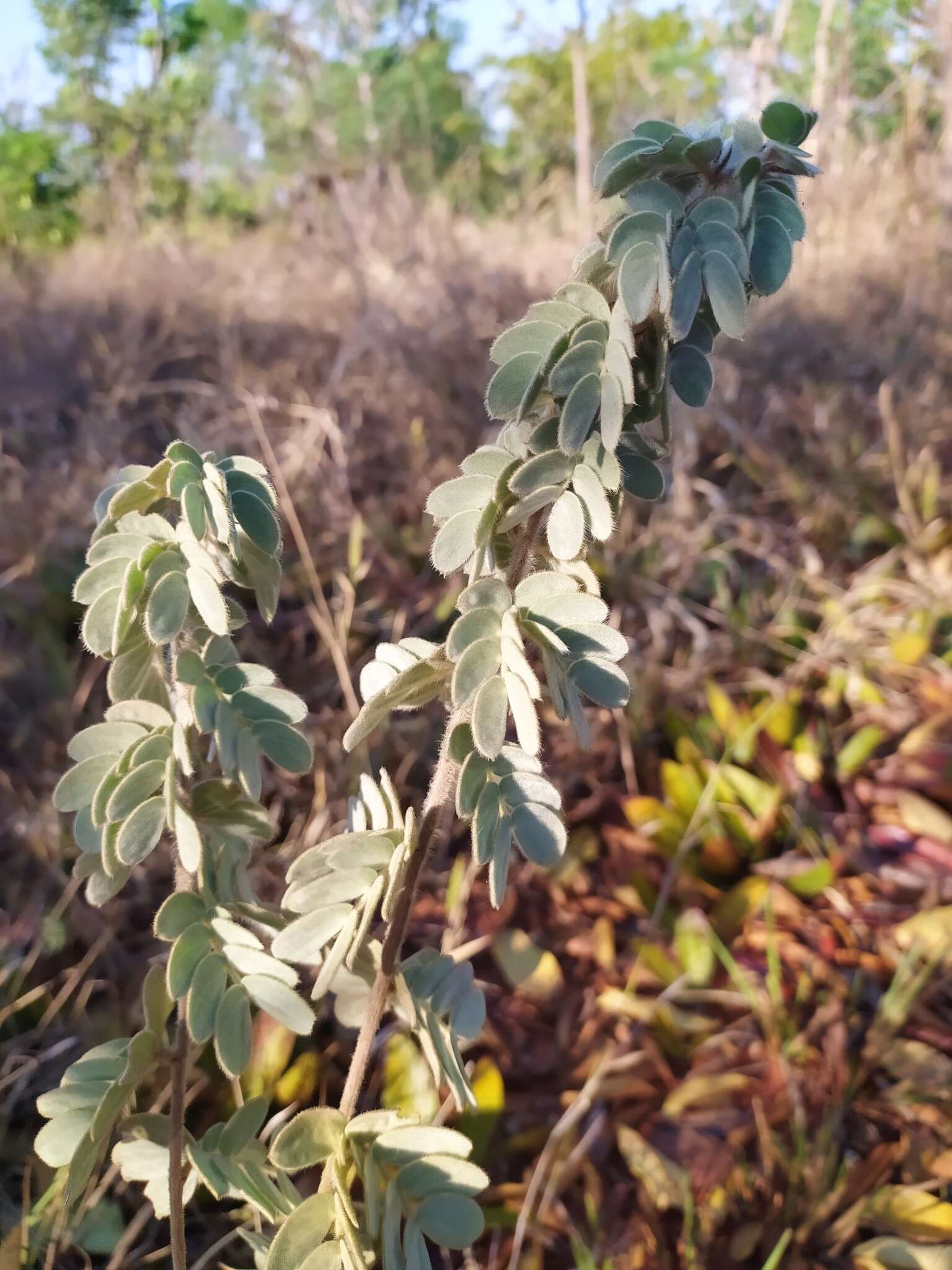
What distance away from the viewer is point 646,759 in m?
2.02

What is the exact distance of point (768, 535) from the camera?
8.32ft

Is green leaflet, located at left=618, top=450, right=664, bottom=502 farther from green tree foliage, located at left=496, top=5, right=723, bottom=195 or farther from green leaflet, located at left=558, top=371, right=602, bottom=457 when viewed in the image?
green tree foliage, located at left=496, top=5, right=723, bottom=195

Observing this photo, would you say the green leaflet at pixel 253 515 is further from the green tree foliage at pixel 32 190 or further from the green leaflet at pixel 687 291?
the green tree foliage at pixel 32 190

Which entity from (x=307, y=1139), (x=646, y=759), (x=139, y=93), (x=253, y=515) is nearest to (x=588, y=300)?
(x=253, y=515)

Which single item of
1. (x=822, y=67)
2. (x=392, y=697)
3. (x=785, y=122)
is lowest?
(x=392, y=697)

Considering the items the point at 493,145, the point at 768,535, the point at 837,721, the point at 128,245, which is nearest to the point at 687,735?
the point at 837,721

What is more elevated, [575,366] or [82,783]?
[575,366]

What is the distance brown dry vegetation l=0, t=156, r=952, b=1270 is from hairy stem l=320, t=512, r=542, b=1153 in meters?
0.56

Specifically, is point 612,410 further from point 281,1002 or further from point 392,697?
point 281,1002

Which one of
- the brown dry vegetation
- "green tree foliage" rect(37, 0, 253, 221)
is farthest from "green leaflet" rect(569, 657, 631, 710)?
"green tree foliage" rect(37, 0, 253, 221)

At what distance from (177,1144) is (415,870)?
1.04ft

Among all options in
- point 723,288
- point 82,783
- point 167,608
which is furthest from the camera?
point 82,783

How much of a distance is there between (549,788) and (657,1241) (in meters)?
0.92

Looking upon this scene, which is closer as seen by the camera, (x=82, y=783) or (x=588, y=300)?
(x=588, y=300)
